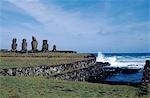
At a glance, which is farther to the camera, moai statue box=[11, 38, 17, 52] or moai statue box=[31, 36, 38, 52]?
moai statue box=[31, 36, 38, 52]

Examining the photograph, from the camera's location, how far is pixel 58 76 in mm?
23172

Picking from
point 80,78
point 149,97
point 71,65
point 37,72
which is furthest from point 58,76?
point 149,97

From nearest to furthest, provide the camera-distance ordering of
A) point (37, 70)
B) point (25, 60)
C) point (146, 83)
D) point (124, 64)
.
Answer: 1. point (146, 83)
2. point (37, 70)
3. point (25, 60)
4. point (124, 64)

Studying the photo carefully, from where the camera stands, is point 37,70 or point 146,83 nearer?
point 146,83

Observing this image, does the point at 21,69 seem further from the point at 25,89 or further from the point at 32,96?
the point at 32,96

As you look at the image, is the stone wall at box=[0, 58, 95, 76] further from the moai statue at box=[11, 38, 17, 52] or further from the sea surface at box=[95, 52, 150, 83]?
the moai statue at box=[11, 38, 17, 52]

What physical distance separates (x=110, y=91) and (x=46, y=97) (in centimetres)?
337

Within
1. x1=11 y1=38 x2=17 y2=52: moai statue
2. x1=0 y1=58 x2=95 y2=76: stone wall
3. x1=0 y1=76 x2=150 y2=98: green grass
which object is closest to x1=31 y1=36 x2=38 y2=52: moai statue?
x1=11 y1=38 x2=17 y2=52: moai statue

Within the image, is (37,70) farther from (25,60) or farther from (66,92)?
(66,92)

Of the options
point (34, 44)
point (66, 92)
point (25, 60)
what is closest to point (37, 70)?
point (25, 60)

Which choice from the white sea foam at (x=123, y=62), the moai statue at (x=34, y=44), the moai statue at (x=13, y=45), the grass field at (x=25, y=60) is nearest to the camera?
the grass field at (x=25, y=60)

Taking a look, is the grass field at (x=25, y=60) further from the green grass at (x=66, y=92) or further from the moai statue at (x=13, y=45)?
the moai statue at (x=13, y=45)

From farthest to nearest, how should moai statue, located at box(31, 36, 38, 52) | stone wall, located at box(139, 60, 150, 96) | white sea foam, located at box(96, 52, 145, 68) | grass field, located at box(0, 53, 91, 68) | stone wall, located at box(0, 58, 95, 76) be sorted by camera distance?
white sea foam, located at box(96, 52, 145, 68)
moai statue, located at box(31, 36, 38, 52)
grass field, located at box(0, 53, 91, 68)
stone wall, located at box(0, 58, 95, 76)
stone wall, located at box(139, 60, 150, 96)

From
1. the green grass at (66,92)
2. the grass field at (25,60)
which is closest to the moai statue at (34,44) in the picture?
the grass field at (25,60)
